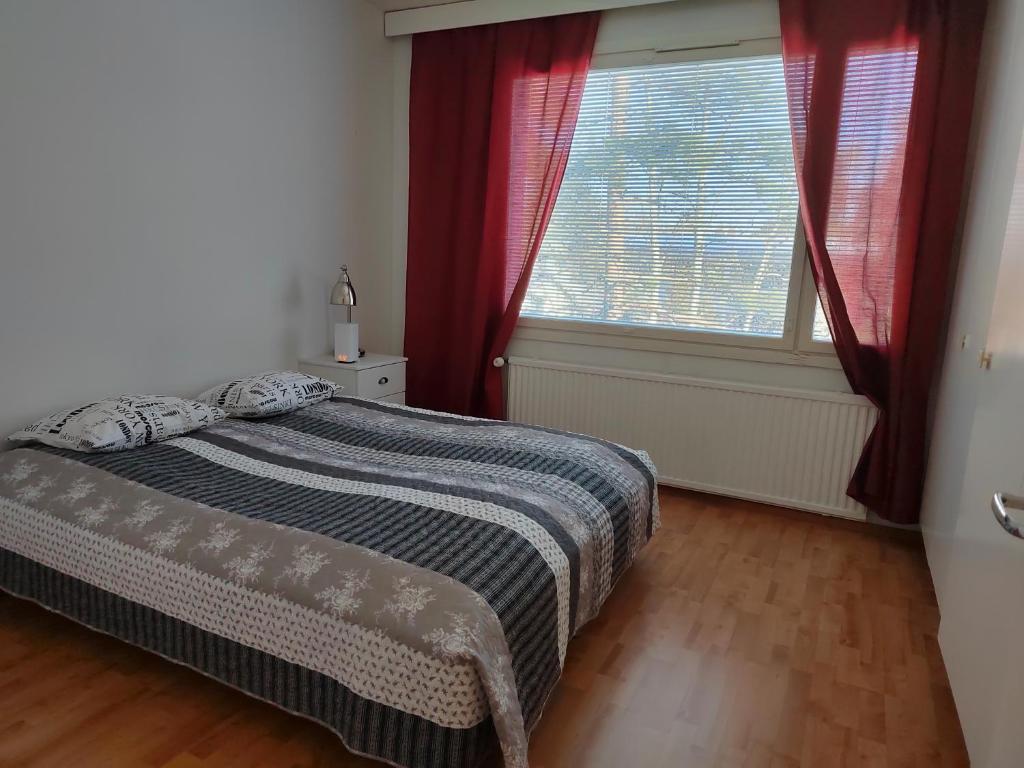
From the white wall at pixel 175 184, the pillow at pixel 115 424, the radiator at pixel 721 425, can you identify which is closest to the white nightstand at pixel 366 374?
the white wall at pixel 175 184

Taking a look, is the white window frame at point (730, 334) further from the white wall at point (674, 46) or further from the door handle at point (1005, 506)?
the door handle at point (1005, 506)

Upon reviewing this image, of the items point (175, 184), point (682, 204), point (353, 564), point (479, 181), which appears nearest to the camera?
point (353, 564)

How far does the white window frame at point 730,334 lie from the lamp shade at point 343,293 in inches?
45.6

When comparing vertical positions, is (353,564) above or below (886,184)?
below

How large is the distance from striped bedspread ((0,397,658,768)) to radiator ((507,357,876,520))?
3.11 ft

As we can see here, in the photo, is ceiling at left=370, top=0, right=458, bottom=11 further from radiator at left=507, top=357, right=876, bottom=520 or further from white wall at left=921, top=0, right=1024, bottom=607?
white wall at left=921, top=0, right=1024, bottom=607

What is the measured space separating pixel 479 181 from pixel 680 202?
3.61 ft

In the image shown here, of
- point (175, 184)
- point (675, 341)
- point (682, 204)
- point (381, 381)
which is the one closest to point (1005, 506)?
point (675, 341)

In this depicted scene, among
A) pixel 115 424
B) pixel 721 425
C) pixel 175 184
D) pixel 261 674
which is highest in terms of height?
pixel 175 184

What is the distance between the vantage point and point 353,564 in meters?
1.63

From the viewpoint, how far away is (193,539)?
1.80 metres

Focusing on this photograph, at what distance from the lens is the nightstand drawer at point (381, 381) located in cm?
346

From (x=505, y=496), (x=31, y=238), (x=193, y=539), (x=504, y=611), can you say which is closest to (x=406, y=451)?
(x=505, y=496)

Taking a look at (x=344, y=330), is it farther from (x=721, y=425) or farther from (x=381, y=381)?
(x=721, y=425)
